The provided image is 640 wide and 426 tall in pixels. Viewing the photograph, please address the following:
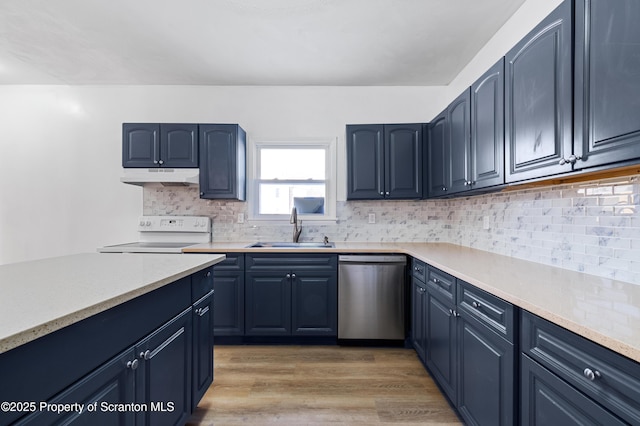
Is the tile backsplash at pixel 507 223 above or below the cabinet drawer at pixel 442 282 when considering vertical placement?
above

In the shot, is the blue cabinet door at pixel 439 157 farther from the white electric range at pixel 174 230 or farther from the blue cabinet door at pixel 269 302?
the white electric range at pixel 174 230

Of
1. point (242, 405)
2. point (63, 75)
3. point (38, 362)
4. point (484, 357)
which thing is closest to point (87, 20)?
point (63, 75)

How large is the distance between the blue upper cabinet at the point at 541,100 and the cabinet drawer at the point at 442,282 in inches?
27.4

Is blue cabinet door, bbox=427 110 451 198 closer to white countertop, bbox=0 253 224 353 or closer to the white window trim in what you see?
the white window trim

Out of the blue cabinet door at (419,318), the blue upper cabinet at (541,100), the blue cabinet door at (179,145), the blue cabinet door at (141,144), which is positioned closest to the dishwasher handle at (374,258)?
the blue cabinet door at (419,318)

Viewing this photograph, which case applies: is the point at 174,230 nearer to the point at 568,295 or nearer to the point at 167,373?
the point at 167,373

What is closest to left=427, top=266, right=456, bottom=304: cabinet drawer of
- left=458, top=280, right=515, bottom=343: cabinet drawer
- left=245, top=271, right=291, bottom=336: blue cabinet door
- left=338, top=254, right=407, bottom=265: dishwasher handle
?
left=458, top=280, right=515, bottom=343: cabinet drawer

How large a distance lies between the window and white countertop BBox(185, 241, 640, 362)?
5.55ft

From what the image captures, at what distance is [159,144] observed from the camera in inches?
117

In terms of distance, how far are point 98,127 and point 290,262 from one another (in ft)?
9.37

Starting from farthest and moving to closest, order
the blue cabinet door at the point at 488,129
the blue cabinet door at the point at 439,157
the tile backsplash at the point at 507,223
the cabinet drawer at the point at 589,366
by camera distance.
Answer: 1. the blue cabinet door at the point at 439,157
2. the blue cabinet door at the point at 488,129
3. the tile backsplash at the point at 507,223
4. the cabinet drawer at the point at 589,366

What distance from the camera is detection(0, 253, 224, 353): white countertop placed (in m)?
0.74

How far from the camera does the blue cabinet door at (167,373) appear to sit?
45.9 inches

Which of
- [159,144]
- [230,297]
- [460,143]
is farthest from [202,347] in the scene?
[460,143]
